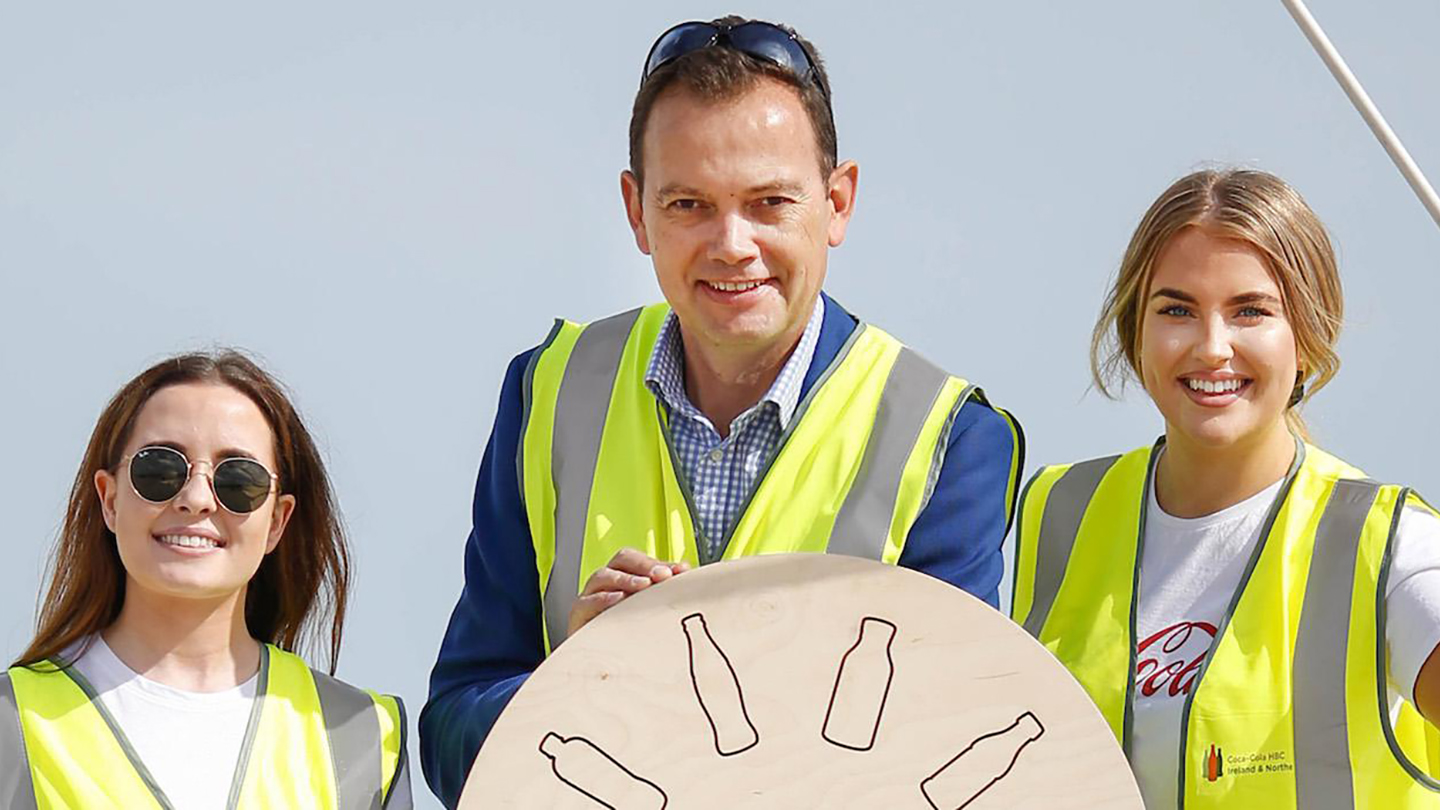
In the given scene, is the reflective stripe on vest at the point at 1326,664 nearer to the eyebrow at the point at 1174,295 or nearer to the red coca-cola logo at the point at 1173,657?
the red coca-cola logo at the point at 1173,657

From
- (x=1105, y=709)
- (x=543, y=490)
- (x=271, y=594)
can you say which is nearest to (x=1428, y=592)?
(x=1105, y=709)

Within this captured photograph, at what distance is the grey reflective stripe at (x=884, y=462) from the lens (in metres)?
4.47

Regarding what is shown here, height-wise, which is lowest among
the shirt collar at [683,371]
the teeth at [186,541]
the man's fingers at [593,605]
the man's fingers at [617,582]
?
the man's fingers at [593,605]

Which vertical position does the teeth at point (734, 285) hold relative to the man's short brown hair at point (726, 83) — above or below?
below

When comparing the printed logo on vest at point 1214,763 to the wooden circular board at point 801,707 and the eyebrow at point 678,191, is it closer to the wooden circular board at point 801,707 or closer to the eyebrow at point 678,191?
the wooden circular board at point 801,707

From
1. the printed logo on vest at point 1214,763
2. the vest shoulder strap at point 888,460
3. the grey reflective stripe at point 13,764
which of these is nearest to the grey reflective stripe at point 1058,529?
the printed logo on vest at point 1214,763

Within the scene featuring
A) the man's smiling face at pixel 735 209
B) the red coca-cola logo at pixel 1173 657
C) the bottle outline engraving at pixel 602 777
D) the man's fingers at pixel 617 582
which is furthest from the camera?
the red coca-cola logo at pixel 1173 657

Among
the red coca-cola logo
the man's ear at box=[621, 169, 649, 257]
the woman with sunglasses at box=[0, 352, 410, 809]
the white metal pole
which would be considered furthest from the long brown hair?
the white metal pole

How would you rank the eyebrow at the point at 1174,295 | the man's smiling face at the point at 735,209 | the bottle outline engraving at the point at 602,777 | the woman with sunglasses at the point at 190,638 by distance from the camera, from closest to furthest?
the bottle outline engraving at the point at 602,777 → the man's smiling face at the point at 735,209 → the woman with sunglasses at the point at 190,638 → the eyebrow at the point at 1174,295

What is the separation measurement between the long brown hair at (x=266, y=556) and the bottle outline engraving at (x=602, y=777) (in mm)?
1149

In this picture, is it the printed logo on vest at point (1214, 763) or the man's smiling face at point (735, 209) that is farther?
the printed logo on vest at point (1214, 763)

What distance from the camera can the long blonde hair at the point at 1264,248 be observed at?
16.8 feet

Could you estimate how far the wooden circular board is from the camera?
4043 millimetres

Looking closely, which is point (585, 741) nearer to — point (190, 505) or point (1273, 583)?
point (190, 505)
